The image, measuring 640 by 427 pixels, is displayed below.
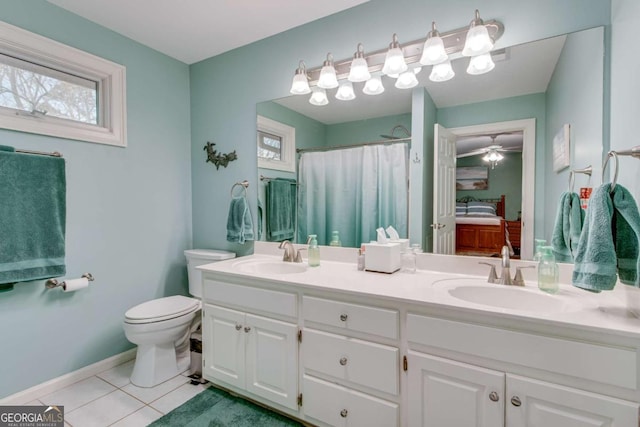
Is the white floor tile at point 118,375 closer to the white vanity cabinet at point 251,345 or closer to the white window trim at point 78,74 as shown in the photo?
the white vanity cabinet at point 251,345

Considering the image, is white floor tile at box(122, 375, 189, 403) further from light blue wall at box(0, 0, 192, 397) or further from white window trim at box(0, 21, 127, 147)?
white window trim at box(0, 21, 127, 147)

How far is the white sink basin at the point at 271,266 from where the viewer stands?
1.96 meters

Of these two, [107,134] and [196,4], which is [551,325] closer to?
[196,4]

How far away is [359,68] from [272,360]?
1703mm

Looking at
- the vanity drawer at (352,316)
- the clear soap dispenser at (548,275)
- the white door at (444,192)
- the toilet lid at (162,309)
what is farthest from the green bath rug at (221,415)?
the clear soap dispenser at (548,275)

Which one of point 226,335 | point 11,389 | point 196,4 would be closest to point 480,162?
point 226,335

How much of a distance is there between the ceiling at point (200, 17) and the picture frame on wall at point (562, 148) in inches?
51.2

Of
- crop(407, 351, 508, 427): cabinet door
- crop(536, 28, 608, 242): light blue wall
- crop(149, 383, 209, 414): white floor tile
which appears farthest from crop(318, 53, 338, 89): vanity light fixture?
crop(149, 383, 209, 414): white floor tile

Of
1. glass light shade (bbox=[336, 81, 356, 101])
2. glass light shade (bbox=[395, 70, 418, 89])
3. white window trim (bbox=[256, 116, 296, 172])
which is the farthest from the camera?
white window trim (bbox=[256, 116, 296, 172])

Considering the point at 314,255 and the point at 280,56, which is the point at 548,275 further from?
the point at 280,56

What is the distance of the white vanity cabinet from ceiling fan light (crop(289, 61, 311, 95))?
1.29m

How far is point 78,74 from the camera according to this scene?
206 cm

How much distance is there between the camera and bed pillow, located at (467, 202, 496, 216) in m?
1.62

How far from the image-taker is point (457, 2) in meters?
1.63
